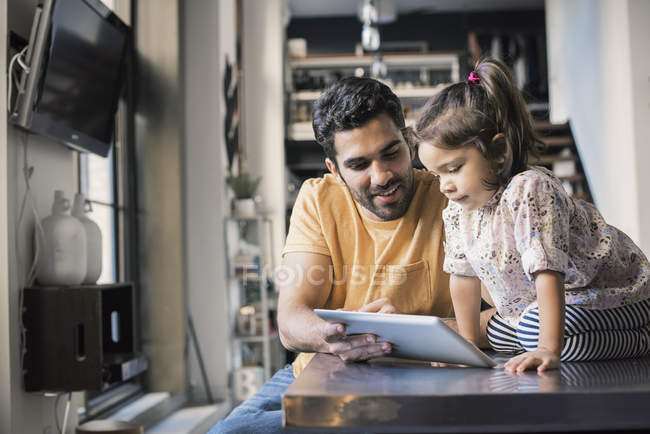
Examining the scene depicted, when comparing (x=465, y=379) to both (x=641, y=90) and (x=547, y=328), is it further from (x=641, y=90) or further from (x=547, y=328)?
(x=641, y=90)

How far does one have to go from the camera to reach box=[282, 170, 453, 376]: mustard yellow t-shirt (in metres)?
1.83

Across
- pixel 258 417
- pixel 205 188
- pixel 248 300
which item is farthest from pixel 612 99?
pixel 258 417

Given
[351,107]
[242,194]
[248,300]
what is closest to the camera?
[351,107]

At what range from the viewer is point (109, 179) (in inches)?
156

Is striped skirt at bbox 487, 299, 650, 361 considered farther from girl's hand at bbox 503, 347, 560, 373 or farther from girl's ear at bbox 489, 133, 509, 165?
girl's ear at bbox 489, 133, 509, 165

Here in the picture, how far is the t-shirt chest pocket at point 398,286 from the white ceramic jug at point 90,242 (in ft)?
4.30

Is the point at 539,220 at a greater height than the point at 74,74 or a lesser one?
lesser

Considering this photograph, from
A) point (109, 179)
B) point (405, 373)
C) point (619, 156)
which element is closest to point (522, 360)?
point (405, 373)

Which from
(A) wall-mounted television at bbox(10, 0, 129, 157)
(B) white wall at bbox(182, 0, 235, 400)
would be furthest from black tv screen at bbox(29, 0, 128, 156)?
(B) white wall at bbox(182, 0, 235, 400)

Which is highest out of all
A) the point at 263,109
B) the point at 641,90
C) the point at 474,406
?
the point at 263,109

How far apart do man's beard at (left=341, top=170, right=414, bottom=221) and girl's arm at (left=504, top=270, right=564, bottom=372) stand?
71 cm

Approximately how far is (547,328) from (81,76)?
7.86 feet

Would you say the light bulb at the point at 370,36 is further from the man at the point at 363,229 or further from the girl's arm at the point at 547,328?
the girl's arm at the point at 547,328

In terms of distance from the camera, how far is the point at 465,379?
90 centimetres
